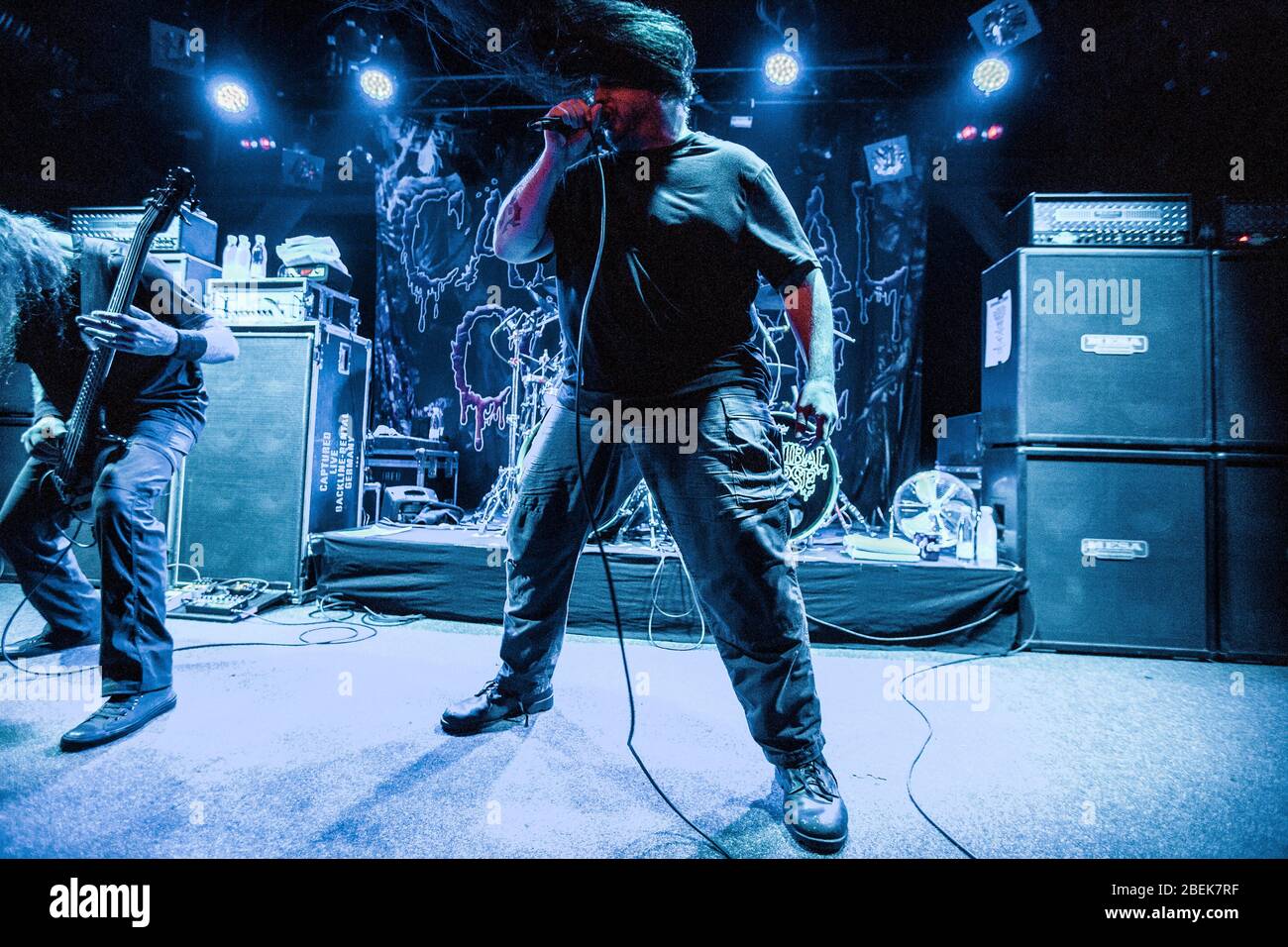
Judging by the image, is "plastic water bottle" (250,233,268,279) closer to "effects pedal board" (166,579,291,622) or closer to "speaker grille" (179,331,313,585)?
"speaker grille" (179,331,313,585)

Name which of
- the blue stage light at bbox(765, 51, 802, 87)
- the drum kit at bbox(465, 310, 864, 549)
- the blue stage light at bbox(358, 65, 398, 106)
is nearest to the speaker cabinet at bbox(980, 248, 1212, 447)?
the drum kit at bbox(465, 310, 864, 549)

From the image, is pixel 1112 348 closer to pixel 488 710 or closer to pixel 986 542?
pixel 986 542

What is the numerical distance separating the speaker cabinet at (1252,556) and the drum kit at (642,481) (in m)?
1.72

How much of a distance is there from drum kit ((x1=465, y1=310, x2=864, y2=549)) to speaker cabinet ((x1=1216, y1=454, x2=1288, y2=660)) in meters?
1.72

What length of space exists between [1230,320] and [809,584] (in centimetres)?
232

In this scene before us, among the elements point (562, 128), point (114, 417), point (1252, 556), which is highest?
point (562, 128)

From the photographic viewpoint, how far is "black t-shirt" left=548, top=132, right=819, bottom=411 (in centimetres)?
139

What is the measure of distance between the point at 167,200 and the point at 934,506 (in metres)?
3.68

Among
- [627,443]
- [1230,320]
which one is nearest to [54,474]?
[627,443]

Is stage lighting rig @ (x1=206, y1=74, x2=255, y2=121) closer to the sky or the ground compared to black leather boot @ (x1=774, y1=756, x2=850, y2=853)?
closer to the sky

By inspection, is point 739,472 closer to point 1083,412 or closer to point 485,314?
point 1083,412

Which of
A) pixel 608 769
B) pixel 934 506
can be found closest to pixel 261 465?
pixel 608 769

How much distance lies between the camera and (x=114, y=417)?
1.92 metres
